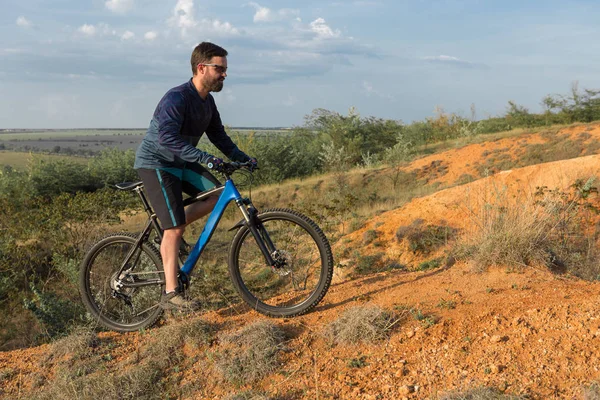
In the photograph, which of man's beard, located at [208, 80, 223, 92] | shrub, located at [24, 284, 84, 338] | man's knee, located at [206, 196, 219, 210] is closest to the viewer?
man's beard, located at [208, 80, 223, 92]

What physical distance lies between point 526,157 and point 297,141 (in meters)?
15.0

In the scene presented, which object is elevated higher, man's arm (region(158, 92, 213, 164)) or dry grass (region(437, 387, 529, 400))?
man's arm (region(158, 92, 213, 164))

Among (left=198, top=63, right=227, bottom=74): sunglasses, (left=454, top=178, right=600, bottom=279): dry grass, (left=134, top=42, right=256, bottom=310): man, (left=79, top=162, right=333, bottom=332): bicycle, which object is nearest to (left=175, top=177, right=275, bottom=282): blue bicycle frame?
(left=79, top=162, right=333, bottom=332): bicycle

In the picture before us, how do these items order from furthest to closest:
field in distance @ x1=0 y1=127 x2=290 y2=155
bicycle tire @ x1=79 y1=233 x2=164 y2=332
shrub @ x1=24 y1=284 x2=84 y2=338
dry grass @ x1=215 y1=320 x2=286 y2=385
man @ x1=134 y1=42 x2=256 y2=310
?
1. field in distance @ x1=0 y1=127 x2=290 y2=155
2. shrub @ x1=24 y1=284 x2=84 y2=338
3. bicycle tire @ x1=79 y1=233 x2=164 y2=332
4. man @ x1=134 y1=42 x2=256 y2=310
5. dry grass @ x1=215 y1=320 x2=286 y2=385

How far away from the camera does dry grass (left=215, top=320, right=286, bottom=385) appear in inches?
124

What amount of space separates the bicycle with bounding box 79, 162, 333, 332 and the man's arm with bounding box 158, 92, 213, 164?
0.29 meters

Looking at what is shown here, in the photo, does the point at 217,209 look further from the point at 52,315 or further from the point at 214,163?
the point at 52,315

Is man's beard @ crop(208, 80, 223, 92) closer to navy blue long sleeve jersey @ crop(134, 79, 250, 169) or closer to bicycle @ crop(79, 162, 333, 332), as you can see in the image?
navy blue long sleeve jersey @ crop(134, 79, 250, 169)

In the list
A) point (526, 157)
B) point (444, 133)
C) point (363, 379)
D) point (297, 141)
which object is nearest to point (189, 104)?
point (363, 379)

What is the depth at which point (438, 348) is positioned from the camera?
3.18 metres

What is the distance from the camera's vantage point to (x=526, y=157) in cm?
1712

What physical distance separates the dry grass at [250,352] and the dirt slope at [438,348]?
0.21ft

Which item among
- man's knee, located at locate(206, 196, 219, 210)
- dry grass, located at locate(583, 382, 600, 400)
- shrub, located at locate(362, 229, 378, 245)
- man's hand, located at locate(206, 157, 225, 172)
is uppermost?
man's hand, located at locate(206, 157, 225, 172)

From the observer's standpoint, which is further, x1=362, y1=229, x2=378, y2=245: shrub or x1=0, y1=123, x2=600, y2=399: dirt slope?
x1=362, y1=229, x2=378, y2=245: shrub
